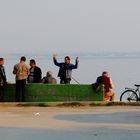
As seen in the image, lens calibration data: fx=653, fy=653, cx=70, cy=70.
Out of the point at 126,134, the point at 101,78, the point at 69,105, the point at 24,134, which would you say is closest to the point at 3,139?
the point at 24,134

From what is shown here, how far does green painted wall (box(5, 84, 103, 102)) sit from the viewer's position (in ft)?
58.0

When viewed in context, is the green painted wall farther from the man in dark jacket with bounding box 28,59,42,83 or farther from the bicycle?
the bicycle

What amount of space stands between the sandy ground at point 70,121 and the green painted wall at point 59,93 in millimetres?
1012

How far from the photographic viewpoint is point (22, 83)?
687 inches

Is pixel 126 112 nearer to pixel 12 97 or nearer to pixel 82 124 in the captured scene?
pixel 82 124

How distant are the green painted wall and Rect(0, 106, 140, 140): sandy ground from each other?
1.01 meters

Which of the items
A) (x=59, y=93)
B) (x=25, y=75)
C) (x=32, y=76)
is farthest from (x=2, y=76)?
(x=59, y=93)

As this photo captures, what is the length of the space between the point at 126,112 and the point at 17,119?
2.82m

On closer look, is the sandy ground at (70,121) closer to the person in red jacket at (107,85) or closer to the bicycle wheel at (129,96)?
the person in red jacket at (107,85)

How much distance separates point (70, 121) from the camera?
13688mm

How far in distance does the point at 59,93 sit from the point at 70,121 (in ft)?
A: 13.4

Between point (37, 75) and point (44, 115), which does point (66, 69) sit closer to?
point (37, 75)

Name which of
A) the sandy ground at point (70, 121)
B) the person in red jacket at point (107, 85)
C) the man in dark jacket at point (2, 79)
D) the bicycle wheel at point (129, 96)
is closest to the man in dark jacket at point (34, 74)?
the man in dark jacket at point (2, 79)

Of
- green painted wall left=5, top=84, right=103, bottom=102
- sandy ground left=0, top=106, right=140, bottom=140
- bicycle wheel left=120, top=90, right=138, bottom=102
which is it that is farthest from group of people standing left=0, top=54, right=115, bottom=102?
bicycle wheel left=120, top=90, right=138, bottom=102
